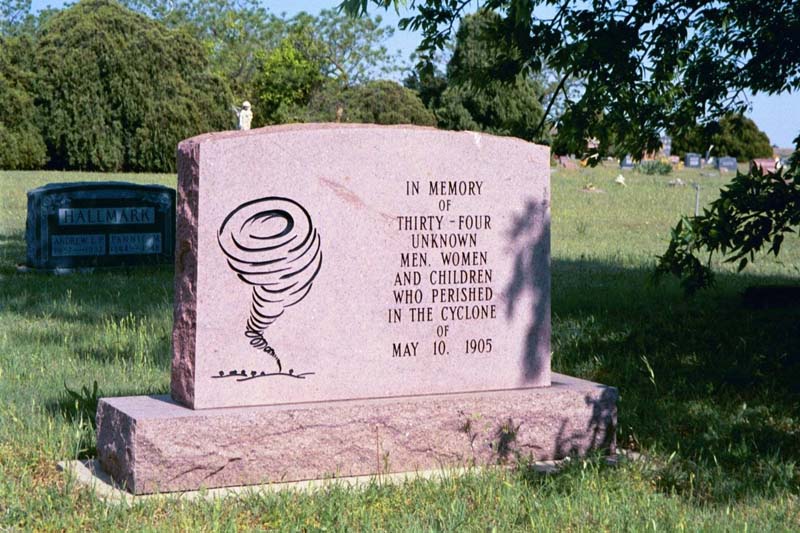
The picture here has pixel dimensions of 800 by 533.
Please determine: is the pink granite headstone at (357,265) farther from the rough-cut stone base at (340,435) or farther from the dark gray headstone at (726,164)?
the dark gray headstone at (726,164)

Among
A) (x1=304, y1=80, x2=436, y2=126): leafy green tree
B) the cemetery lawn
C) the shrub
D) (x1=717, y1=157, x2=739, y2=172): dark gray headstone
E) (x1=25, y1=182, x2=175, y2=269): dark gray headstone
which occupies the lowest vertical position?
the cemetery lawn

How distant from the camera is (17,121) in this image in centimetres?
3853

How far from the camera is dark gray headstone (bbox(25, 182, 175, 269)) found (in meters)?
13.0

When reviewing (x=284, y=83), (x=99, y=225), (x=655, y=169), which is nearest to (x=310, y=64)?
(x=284, y=83)

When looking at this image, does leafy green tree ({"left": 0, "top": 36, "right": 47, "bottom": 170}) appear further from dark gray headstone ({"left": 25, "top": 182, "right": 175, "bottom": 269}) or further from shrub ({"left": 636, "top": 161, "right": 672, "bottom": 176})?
dark gray headstone ({"left": 25, "top": 182, "right": 175, "bottom": 269})

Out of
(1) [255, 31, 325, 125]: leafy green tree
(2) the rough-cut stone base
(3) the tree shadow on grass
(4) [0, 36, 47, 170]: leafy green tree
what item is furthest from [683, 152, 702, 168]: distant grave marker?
(2) the rough-cut stone base

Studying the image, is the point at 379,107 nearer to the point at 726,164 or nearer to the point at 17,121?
the point at 17,121

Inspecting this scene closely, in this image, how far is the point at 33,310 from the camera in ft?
33.1

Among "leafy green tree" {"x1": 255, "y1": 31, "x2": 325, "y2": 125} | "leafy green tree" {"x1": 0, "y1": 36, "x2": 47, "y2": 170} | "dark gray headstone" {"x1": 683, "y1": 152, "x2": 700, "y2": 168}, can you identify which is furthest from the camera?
"dark gray headstone" {"x1": 683, "y1": 152, "x2": 700, "y2": 168}

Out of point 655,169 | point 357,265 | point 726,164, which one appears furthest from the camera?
point 726,164

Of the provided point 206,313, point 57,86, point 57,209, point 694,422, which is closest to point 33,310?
point 57,209

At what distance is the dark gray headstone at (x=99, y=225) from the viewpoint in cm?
1302

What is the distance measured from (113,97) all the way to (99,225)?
27815mm

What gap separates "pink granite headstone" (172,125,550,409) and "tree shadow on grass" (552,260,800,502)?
973 millimetres
